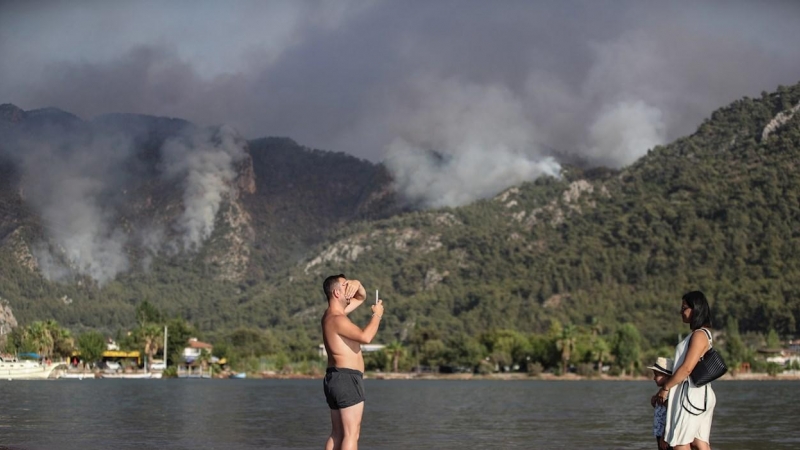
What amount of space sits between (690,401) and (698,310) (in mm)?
1021

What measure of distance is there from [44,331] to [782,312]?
401ft

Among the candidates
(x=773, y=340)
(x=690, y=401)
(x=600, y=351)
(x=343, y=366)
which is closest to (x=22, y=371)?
(x=600, y=351)

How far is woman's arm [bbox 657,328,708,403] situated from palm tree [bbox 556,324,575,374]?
5746 inches

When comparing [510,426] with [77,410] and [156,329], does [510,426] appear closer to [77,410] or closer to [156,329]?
[77,410]

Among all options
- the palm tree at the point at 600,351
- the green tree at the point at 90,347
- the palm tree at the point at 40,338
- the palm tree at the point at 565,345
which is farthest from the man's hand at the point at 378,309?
the palm tree at the point at 600,351

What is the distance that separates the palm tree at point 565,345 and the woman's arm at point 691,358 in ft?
479

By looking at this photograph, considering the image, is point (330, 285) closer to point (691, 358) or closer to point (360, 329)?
point (360, 329)

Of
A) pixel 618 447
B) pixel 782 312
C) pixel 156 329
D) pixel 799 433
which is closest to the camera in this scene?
pixel 618 447

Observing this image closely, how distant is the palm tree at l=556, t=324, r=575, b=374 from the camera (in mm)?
156000

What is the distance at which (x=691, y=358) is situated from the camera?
1152 centimetres

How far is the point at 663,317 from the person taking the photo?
190 metres

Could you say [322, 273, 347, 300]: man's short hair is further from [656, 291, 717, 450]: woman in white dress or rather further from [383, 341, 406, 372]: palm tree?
[383, 341, 406, 372]: palm tree

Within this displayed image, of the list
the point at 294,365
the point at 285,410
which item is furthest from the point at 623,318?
the point at 285,410

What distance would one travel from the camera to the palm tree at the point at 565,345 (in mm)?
156000
